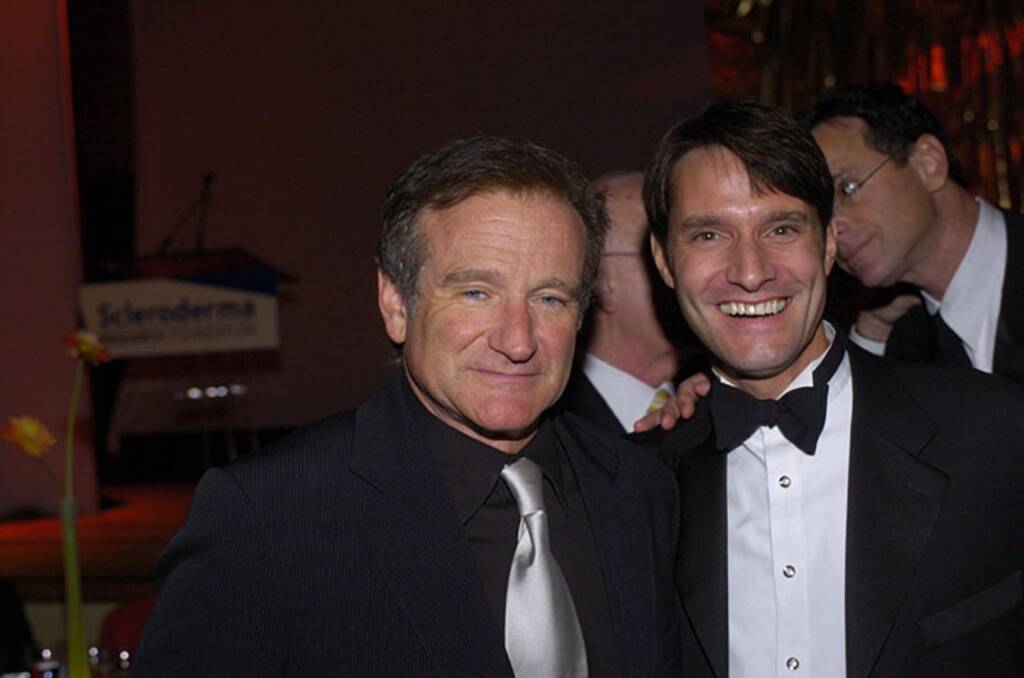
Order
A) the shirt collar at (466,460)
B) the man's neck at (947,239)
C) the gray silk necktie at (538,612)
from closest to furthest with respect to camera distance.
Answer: the gray silk necktie at (538,612) → the shirt collar at (466,460) → the man's neck at (947,239)

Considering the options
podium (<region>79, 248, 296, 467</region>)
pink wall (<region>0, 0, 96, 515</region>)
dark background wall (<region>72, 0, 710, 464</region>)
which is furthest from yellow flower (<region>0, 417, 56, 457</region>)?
dark background wall (<region>72, 0, 710, 464</region>)

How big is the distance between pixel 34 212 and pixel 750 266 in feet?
22.1

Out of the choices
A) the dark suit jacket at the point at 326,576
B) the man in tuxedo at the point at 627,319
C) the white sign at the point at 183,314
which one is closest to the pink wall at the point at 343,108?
the white sign at the point at 183,314

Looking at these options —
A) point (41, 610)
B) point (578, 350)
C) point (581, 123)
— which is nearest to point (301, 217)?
point (581, 123)

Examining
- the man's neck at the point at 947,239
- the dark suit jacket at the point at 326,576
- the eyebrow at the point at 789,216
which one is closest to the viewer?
the dark suit jacket at the point at 326,576

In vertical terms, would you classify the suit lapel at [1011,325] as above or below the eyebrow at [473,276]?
below

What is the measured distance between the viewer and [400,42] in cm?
911

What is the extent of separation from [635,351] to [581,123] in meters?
5.32

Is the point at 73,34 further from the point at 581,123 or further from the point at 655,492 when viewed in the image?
the point at 655,492

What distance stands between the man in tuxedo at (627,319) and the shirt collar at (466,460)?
1305 mm

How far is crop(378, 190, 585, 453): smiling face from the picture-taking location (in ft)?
5.72

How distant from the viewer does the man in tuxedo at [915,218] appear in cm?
283

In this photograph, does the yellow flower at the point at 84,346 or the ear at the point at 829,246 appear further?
the yellow flower at the point at 84,346

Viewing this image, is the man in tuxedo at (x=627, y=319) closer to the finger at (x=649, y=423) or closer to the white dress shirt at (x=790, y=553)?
the finger at (x=649, y=423)
